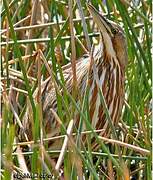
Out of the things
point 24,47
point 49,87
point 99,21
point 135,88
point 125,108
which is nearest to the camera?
point 99,21

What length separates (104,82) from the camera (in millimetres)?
1731

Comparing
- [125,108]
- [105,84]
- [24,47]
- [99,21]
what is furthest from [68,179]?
[24,47]

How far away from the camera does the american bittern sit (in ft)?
5.47

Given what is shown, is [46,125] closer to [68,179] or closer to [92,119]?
[92,119]

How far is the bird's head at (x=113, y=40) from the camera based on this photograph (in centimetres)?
158

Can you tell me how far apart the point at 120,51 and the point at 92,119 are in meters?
0.21

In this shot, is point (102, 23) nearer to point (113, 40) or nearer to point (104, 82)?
point (113, 40)

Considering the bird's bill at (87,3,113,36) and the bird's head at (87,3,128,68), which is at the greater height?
the bird's bill at (87,3,113,36)

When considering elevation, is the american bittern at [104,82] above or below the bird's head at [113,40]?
below

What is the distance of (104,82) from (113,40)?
0.45 ft

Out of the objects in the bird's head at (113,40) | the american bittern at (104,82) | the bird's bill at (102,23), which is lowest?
the american bittern at (104,82)

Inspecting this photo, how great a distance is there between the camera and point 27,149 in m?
1.71

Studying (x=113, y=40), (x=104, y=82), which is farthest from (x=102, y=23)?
(x=104, y=82)

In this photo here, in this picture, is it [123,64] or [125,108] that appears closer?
[123,64]
